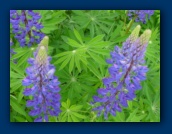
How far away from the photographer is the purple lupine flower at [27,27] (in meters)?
1.82

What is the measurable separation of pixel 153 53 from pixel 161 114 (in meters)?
0.37

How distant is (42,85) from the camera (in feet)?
5.51

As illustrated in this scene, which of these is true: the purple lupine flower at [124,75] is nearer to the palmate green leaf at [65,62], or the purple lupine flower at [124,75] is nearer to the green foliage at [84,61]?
the green foliage at [84,61]

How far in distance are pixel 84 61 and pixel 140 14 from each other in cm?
48

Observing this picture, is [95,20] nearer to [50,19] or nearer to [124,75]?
[50,19]

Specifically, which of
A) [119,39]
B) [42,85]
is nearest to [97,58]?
[119,39]

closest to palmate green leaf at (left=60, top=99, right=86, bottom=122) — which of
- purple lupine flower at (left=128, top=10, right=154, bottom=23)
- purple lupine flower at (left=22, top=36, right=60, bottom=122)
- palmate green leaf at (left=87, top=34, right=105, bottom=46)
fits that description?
purple lupine flower at (left=22, top=36, right=60, bottom=122)

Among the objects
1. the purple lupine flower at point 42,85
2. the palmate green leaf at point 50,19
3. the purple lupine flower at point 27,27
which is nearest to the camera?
the purple lupine flower at point 42,85

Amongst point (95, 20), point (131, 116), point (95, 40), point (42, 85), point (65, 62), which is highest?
point (95, 20)

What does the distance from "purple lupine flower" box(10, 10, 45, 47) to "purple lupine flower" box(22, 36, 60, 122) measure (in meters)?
0.20

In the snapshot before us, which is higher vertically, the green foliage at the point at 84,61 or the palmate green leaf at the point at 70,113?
the green foliage at the point at 84,61

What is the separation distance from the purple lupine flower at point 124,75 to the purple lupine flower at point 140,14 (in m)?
0.32

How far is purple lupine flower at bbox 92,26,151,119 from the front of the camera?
163cm

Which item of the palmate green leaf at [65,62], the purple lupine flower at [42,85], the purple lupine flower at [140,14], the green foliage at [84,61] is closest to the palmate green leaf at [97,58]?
the green foliage at [84,61]
